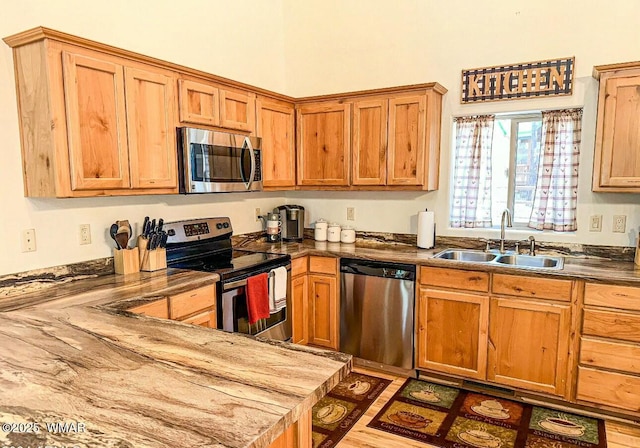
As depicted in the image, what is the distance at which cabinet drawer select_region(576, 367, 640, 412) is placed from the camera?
2.52 metres

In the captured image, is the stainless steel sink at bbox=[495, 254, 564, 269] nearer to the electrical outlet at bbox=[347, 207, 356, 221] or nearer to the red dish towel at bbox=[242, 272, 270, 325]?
the electrical outlet at bbox=[347, 207, 356, 221]

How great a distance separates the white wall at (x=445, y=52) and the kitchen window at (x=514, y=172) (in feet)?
0.31

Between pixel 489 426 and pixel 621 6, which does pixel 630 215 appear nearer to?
pixel 621 6

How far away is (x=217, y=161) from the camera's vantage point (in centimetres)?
293

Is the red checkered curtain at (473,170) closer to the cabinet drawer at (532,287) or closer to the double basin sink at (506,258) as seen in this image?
the double basin sink at (506,258)

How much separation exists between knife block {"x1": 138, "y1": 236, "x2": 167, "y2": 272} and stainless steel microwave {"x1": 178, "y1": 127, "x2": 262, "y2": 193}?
1.38ft

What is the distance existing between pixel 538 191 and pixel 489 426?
Result: 70.0 inches

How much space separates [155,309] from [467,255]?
2373 mm

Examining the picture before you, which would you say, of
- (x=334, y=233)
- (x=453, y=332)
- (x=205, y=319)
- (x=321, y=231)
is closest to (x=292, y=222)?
(x=321, y=231)

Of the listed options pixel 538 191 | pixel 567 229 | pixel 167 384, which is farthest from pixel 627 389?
pixel 167 384

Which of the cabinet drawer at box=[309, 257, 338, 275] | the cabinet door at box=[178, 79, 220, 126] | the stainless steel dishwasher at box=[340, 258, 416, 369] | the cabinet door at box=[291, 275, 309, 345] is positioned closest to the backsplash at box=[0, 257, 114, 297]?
the cabinet door at box=[178, 79, 220, 126]

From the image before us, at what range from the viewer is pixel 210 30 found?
3383 mm

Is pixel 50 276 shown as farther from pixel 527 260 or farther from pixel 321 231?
pixel 527 260

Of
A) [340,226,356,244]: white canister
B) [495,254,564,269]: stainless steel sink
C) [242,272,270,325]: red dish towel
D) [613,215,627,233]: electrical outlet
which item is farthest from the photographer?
[340,226,356,244]: white canister
